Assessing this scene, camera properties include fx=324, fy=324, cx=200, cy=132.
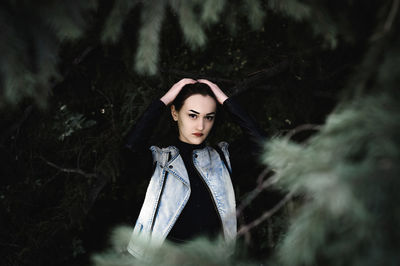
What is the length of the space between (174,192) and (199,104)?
2.16ft

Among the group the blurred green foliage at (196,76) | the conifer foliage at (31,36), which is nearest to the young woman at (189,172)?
the blurred green foliage at (196,76)

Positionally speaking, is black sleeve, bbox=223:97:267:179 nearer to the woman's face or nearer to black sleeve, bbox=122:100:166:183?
the woman's face

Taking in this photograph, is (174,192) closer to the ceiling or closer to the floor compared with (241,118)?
closer to the floor

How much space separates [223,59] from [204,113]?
3.83 feet

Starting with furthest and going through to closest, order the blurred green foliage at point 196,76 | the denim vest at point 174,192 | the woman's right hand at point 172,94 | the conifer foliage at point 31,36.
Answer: the woman's right hand at point 172,94
the denim vest at point 174,192
the conifer foliage at point 31,36
the blurred green foliage at point 196,76

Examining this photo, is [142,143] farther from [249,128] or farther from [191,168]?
[249,128]

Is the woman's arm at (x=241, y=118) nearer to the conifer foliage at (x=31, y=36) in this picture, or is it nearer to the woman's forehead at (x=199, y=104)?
the woman's forehead at (x=199, y=104)

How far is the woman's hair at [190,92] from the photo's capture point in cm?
244

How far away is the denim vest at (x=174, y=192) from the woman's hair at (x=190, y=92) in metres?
0.37

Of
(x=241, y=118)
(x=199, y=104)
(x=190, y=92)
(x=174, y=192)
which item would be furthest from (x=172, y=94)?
(x=174, y=192)

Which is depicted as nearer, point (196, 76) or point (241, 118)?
point (241, 118)

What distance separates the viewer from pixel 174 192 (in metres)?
2.27

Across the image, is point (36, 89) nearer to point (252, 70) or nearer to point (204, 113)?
point (204, 113)

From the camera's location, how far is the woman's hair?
96.0 inches
